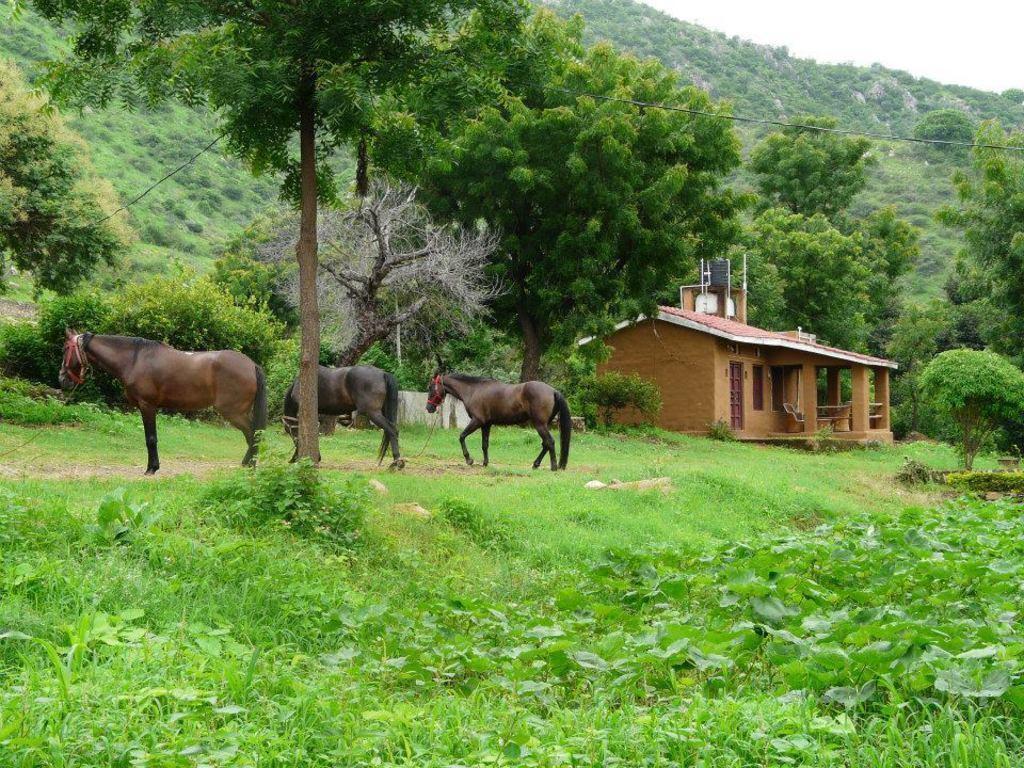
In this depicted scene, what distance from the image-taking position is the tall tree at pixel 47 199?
17828mm

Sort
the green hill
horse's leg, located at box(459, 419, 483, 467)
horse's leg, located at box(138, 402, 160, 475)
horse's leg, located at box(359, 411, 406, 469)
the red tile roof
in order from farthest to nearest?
1. the green hill
2. the red tile roof
3. horse's leg, located at box(459, 419, 483, 467)
4. horse's leg, located at box(359, 411, 406, 469)
5. horse's leg, located at box(138, 402, 160, 475)

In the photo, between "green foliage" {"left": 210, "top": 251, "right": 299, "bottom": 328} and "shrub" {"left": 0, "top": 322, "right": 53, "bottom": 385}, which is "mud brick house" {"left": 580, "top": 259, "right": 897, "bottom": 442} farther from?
"shrub" {"left": 0, "top": 322, "right": 53, "bottom": 385}

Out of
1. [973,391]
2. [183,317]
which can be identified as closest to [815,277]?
[973,391]

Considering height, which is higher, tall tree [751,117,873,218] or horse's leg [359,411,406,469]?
tall tree [751,117,873,218]

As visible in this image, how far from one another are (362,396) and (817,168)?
40.2m

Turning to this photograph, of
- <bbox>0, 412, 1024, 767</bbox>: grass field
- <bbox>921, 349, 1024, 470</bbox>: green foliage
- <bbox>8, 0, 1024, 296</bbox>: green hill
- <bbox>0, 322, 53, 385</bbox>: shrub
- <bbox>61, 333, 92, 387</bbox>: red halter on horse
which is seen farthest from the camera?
<bbox>8, 0, 1024, 296</bbox>: green hill

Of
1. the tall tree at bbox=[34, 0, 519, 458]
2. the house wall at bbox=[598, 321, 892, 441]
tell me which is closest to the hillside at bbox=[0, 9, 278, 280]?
the house wall at bbox=[598, 321, 892, 441]

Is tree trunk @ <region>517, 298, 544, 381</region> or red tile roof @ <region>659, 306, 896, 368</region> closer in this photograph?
tree trunk @ <region>517, 298, 544, 381</region>

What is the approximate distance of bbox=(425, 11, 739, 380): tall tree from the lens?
76.6 feet

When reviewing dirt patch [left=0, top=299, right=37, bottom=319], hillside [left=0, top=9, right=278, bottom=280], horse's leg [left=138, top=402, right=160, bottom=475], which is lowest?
horse's leg [left=138, top=402, right=160, bottom=475]

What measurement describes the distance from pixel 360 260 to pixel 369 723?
60.1ft

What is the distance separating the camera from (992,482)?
1683 centimetres

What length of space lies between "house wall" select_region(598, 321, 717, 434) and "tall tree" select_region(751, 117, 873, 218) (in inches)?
894

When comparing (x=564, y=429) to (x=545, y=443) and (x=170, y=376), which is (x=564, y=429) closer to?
(x=545, y=443)
